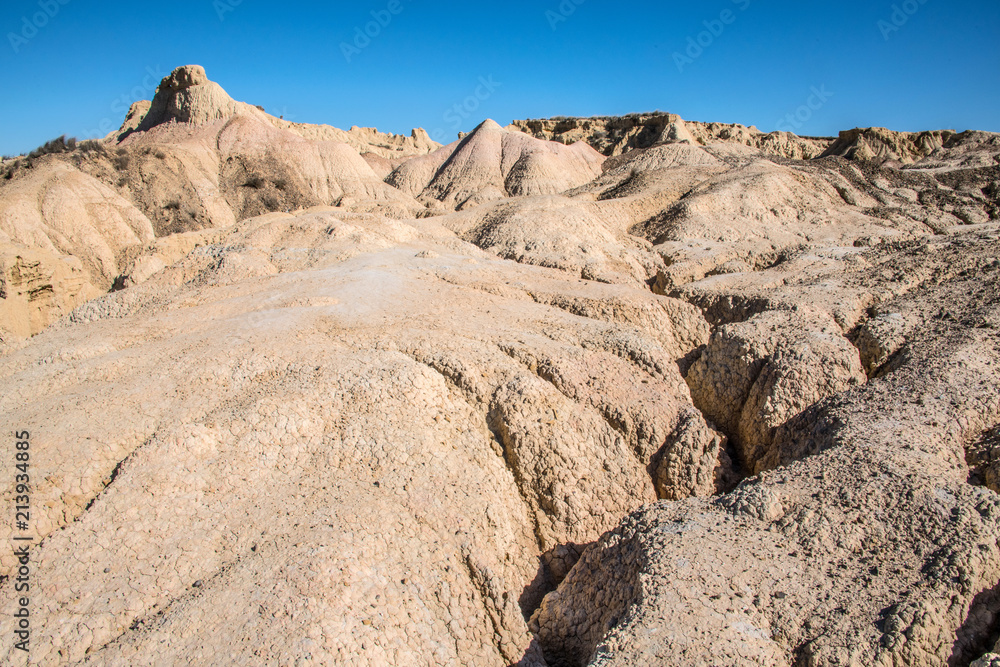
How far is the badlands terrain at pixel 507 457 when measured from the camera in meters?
3.43

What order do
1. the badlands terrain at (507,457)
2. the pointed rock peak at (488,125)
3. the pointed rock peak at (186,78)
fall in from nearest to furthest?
the badlands terrain at (507,457) → the pointed rock peak at (186,78) → the pointed rock peak at (488,125)

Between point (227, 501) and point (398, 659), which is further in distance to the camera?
point (227, 501)

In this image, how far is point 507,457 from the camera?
5.44m

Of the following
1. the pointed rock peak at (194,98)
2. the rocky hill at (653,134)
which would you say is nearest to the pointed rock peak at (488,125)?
the rocky hill at (653,134)

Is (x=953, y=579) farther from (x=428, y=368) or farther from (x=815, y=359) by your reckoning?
(x=428, y=368)

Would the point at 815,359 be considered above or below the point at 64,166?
below

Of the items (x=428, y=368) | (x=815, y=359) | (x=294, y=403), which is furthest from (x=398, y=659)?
(x=815, y=359)

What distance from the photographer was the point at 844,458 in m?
4.32

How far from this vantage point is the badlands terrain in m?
3.43

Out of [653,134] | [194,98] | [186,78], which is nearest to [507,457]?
[194,98]

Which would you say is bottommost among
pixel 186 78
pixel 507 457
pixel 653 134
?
pixel 507 457

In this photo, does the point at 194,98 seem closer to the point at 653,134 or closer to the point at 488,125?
the point at 488,125

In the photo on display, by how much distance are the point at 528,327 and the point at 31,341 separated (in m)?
6.57

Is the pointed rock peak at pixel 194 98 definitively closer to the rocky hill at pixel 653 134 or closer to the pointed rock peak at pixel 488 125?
the pointed rock peak at pixel 488 125
